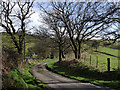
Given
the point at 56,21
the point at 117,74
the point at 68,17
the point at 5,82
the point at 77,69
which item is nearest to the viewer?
the point at 5,82

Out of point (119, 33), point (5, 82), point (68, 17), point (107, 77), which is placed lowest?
point (107, 77)

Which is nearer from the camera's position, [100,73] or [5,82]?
[5,82]

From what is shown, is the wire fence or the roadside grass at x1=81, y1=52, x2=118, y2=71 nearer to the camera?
the wire fence

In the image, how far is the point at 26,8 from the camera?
72.4 ft

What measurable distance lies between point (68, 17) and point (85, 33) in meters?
4.19

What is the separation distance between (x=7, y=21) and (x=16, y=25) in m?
1.66

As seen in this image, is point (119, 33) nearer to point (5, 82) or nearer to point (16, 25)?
point (5, 82)

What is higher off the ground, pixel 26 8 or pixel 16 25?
pixel 26 8

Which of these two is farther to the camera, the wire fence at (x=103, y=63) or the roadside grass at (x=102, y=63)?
the roadside grass at (x=102, y=63)

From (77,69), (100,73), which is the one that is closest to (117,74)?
(100,73)

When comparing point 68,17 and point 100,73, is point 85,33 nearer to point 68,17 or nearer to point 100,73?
point 68,17

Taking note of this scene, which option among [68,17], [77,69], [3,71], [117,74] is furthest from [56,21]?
[3,71]

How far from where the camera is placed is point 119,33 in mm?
12758

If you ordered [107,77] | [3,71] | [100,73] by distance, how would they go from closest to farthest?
1. [3,71]
2. [107,77]
3. [100,73]
